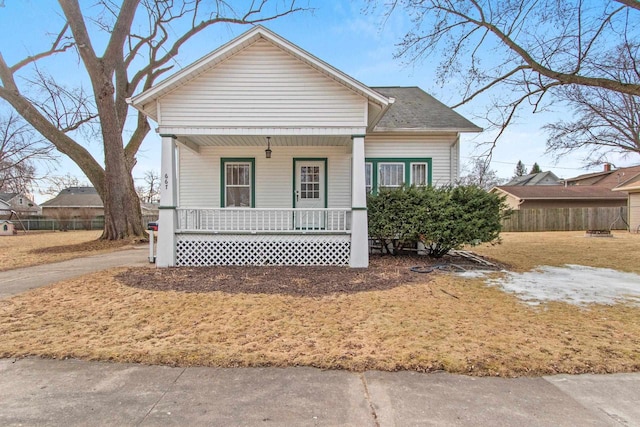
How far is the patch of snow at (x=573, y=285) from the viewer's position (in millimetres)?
5473

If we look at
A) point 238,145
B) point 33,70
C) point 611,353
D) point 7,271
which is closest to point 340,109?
point 238,145

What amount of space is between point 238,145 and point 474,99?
9119 mm

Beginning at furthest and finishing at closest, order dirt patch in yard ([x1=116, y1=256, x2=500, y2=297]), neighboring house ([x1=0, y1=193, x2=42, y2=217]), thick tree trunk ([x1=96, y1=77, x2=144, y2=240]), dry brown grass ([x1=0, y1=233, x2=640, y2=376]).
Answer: neighboring house ([x1=0, y1=193, x2=42, y2=217]) → thick tree trunk ([x1=96, y1=77, x2=144, y2=240]) → dirt patch in yard ([x1=116, y1=256, x2=500, y2=297]) → dry brown grass ([x1=0, y1=233, x2=640, y2=376])

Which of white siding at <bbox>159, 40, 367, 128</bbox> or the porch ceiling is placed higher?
white siding at <bbox>159, 40, 367, 128</bbox>

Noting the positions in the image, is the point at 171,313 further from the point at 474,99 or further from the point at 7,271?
the point at 474,99

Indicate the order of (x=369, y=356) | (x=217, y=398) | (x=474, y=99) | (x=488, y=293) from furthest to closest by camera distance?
(x=474, y=99) → (x=488, y=293) → (x=369, y=356) → (x=217, y=398)

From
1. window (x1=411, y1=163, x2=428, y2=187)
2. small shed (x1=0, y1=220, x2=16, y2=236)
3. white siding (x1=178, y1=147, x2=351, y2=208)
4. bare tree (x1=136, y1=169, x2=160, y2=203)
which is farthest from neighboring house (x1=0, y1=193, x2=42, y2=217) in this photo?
window (x1=411, y1=163, x2=428, y2=187)

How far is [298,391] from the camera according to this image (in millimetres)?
2617

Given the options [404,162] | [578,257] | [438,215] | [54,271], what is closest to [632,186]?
[578,257]

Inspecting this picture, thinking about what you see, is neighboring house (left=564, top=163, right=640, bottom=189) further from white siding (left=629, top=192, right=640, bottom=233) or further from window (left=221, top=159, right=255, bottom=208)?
window (left=221, top=159, right=255, bottom=208)

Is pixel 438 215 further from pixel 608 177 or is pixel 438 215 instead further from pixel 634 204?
pixel 608 177

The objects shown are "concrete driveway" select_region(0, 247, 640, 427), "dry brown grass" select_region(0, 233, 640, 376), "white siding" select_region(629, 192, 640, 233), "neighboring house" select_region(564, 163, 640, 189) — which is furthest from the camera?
"neighboring house" select_region(564, 163, 640, 189)

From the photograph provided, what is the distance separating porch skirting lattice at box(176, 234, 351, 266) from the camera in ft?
27.1

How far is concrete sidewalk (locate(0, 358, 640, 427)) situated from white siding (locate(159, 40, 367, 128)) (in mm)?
6243
